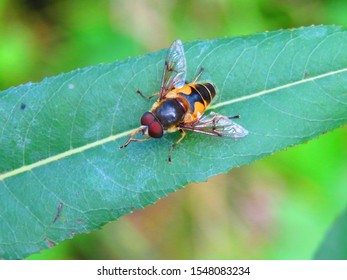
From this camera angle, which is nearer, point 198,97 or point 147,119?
point 147,119

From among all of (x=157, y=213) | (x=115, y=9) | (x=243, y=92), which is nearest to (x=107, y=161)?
(x=243, y=92)

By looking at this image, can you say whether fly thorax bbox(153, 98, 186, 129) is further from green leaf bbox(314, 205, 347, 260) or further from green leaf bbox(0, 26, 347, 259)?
green leaf bbox(314, 205, 347, 260)

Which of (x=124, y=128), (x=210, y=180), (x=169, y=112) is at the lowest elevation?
(x=124, y=128)

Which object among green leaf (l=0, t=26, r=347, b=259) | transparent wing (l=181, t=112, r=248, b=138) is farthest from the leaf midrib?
transparent wing (l=181, t=112, r=248, b=138)

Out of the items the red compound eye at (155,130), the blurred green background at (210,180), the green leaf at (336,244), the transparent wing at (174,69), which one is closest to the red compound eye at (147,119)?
the red compound eye at (155,130)

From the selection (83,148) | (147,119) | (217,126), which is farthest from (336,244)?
(83,148)

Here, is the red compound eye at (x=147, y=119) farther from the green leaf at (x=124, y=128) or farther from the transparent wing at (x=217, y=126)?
Answer: the transparent wing at (x=217, y=126)

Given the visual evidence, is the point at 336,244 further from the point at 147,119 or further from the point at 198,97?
the point at 147,119
